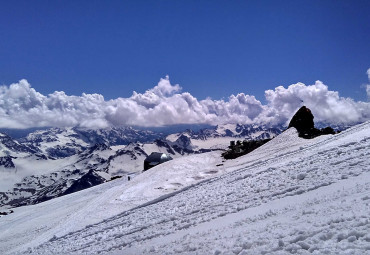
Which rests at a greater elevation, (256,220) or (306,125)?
(306,125)

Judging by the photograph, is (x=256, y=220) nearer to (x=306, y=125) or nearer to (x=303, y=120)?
(x=306, y=125)

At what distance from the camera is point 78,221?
28.2m

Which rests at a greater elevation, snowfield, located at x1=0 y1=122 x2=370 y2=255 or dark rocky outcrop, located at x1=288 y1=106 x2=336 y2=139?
dark rocky outcrop, located at x1=288 y1=106 x2=336 y2=139

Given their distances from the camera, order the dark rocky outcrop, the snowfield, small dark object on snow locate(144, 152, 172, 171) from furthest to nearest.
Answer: small dark object on snow locate(144, 152, 172, 171) → the dark rocky outcrop → the snowfield

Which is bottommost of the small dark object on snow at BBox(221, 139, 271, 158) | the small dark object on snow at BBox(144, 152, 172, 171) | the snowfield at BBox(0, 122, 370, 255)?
the snowfield at BBox(0, 122, 370, 255)

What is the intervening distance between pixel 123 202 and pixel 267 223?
23136 millimetres

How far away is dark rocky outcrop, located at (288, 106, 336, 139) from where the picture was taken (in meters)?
43.2

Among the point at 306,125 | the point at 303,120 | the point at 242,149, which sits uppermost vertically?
the point at 303,120

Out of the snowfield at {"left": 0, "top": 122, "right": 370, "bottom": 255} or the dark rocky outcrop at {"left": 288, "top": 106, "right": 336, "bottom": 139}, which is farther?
the dark rocky outcrop at {"left": 288, "top": 106, "right": 336, "bottom": 139}

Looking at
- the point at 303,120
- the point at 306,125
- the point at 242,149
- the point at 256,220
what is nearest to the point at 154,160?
the point at 242,149

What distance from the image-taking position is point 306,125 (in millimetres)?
46812

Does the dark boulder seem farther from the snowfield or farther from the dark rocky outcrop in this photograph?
the snowfield

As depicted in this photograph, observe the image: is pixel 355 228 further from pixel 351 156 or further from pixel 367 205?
pixel 351 156

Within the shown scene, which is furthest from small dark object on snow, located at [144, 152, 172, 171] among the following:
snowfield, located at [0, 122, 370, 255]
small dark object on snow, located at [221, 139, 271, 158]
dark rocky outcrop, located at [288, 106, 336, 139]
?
snowfield, located at [0, 122, 370, 255]
